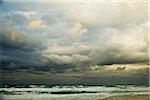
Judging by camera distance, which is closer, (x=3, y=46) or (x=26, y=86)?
(x=3, y=46)

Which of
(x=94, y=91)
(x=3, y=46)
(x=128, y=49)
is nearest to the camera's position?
(x=3, y=46)

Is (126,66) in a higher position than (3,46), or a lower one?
lower

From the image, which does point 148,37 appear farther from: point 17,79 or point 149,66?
point 17,79

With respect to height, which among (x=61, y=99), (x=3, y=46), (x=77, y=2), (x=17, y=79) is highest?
(x=77, y=2)

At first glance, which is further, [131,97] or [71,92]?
[71,92]

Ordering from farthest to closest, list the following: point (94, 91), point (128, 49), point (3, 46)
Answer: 1. point (94, 91)
2. point (128, 49)
3. point (3, 46)

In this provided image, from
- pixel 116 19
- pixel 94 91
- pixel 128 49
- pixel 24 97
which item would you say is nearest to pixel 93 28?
pixel 116 19

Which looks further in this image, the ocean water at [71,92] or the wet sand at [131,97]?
the ocean water at [71,92]

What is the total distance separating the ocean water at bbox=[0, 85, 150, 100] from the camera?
12.1 feet

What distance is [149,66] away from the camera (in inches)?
136

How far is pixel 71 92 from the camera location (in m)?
4.11

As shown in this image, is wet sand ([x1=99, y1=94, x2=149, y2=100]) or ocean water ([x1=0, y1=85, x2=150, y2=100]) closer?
wet sand ([x1=99, y1=94, x2=149, y2=100])

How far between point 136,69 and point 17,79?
165 cm

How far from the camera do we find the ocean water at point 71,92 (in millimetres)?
3693
